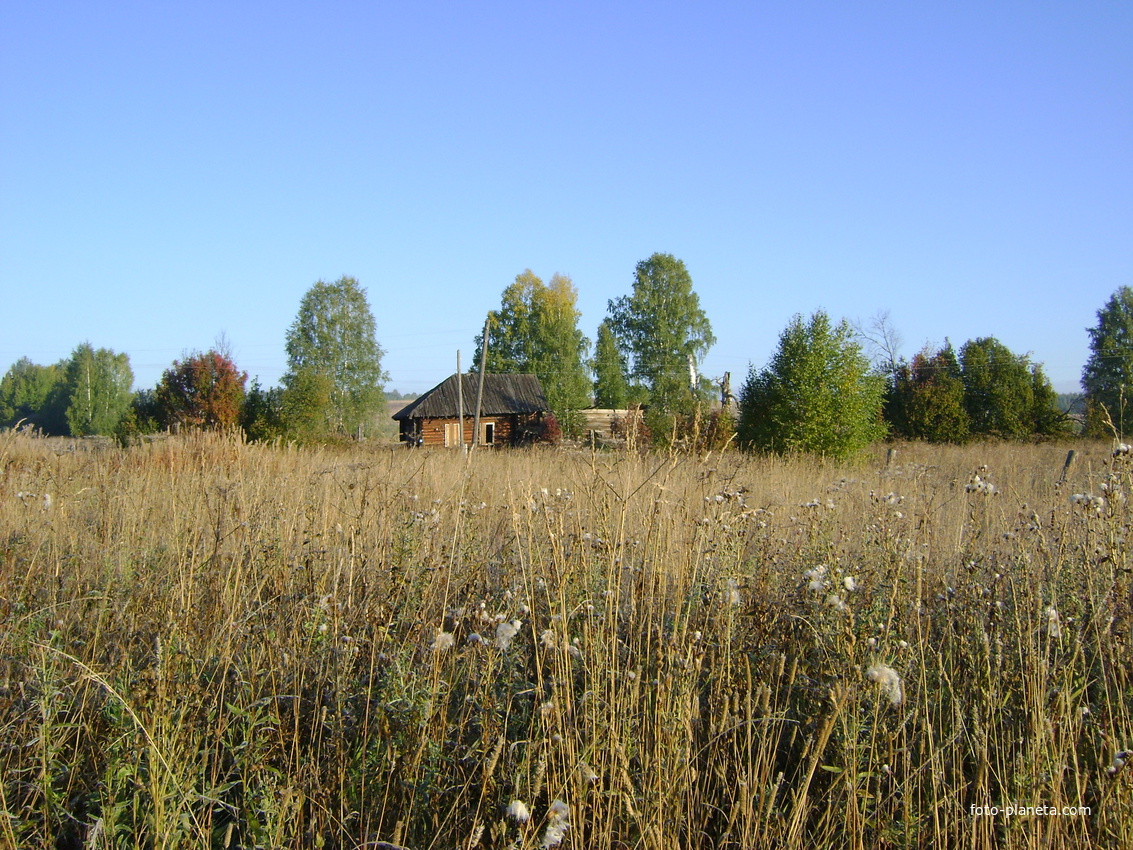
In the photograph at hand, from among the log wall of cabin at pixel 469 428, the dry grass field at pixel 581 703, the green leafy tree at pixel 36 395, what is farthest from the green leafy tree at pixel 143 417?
the green leafy tree at pixel 36 395

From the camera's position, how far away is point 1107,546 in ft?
8.82

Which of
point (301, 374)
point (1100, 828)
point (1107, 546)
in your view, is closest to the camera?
point (1100, 828)

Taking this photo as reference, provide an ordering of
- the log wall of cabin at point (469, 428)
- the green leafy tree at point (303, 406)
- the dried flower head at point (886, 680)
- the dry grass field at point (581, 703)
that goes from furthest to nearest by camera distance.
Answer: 1. the log wall of cabin at point (469, 428)
2. the green leafy tree at point (303, 406)
3. the dry grass field at point (581, 703)
4. the dried flower head at point (886, 680)

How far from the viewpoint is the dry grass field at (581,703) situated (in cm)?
181

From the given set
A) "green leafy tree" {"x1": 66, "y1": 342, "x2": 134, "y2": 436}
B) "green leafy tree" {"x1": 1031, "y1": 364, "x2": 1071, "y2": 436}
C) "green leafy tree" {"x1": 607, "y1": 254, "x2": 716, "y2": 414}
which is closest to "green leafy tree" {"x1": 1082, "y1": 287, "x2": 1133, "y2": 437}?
"green leafy tree" {"x1": 1031, "y1": 364, "x2": 1071, "y2": 436}

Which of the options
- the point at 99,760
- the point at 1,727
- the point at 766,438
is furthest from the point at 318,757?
the point at 766,438

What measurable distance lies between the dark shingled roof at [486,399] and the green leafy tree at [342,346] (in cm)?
495

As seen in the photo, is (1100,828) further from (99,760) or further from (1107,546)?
(99,760)

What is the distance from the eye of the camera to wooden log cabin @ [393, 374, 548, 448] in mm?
34250

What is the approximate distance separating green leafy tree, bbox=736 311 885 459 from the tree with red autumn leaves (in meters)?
16.8

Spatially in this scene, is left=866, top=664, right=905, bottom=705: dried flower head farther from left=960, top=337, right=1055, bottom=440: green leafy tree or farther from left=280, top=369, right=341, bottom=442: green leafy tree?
left=960, top=337, right=1055, bottom=440: green leafy tree

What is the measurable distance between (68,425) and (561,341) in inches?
1660

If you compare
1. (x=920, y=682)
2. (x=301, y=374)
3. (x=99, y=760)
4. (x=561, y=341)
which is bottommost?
(x=99, y=760)

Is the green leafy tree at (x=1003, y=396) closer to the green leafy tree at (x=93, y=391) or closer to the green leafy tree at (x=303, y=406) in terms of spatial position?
the green leafy tree at (x=303, y=406)
